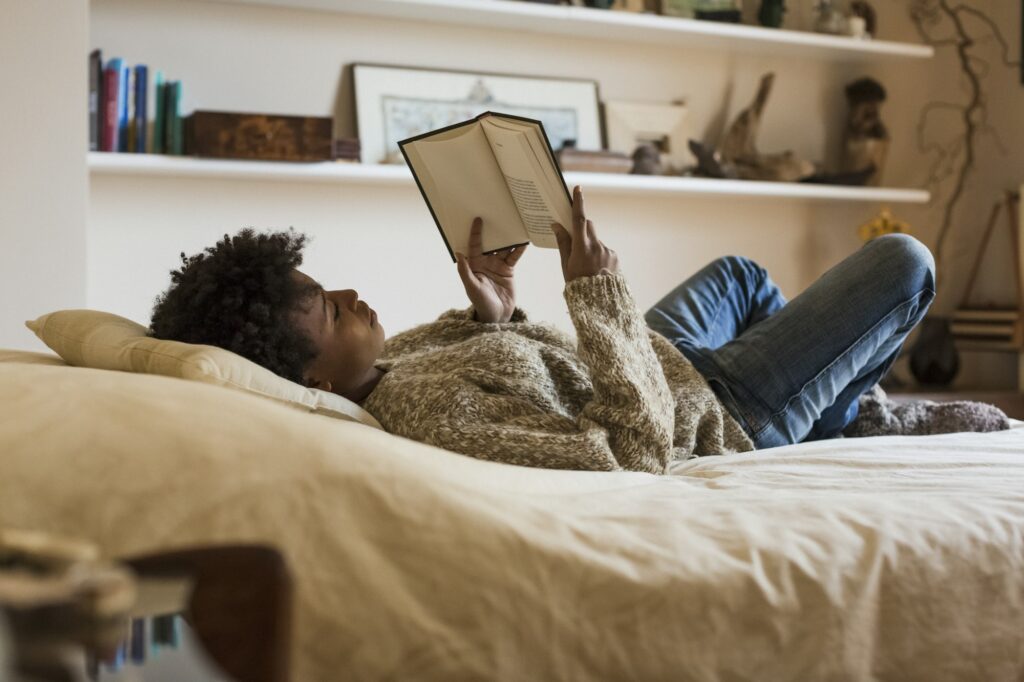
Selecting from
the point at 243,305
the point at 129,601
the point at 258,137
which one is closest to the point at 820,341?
the point at 243,305

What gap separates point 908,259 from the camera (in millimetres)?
1763

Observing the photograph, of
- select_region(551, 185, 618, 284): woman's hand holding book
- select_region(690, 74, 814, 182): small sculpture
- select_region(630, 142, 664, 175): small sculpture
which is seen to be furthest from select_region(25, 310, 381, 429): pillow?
select_region(690, 74, 814, 182): small sculpture

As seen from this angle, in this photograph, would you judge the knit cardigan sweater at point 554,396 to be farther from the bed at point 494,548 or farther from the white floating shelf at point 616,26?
the white floating shelf at point 616,26

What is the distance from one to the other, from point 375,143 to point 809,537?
2.30 meters

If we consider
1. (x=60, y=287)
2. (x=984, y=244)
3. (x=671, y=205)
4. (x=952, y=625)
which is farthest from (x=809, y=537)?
(x=984, y=244)

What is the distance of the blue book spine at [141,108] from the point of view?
2.75m

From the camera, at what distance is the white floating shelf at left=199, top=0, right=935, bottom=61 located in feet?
9.91

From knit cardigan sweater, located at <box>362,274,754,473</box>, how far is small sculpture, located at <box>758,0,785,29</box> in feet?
7.25

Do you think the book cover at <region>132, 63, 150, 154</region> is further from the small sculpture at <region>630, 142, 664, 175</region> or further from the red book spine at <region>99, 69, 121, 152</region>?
the small sculpture at <region>630, 142, 664, 175</region>

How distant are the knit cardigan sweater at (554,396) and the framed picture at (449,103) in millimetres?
1582

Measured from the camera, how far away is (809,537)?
987mm

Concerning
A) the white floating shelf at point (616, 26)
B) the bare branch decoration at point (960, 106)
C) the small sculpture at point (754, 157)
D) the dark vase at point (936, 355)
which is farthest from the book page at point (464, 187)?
the bare branch decoration at point (960, 106)

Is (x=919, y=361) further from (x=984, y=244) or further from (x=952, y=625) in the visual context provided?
(x=952, y=625)

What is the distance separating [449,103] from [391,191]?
30 centimetres
